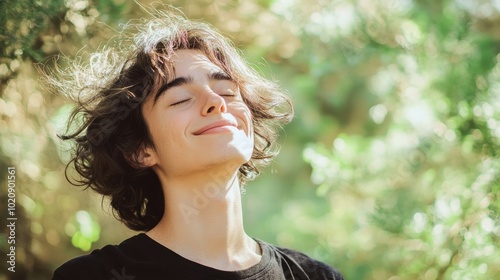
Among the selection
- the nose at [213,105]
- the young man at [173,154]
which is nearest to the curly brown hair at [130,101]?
the young man at [173,154]

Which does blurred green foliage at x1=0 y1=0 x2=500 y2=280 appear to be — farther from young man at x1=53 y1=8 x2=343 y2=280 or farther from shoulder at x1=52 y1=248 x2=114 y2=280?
shoulder at x1=52 y1=248 x2=114 y2=280

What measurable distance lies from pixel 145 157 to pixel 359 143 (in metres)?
1.02

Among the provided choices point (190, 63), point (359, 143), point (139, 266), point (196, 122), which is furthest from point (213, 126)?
point (359, 143)

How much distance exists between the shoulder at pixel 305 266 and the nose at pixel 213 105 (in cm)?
38

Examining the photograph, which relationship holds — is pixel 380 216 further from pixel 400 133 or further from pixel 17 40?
pixel 17 40

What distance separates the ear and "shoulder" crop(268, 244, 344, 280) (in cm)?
35

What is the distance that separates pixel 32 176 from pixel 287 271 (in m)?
0.84

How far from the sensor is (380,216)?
217 cm

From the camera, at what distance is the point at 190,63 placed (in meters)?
1.55

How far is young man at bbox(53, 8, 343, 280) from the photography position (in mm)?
1439

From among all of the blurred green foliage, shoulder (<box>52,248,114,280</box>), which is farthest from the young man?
the blurred green foliage

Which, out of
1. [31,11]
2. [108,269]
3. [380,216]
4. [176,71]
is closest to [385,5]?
[380,216]

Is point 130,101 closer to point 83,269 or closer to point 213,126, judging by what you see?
point 213,126

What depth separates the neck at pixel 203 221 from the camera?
4.82ft
